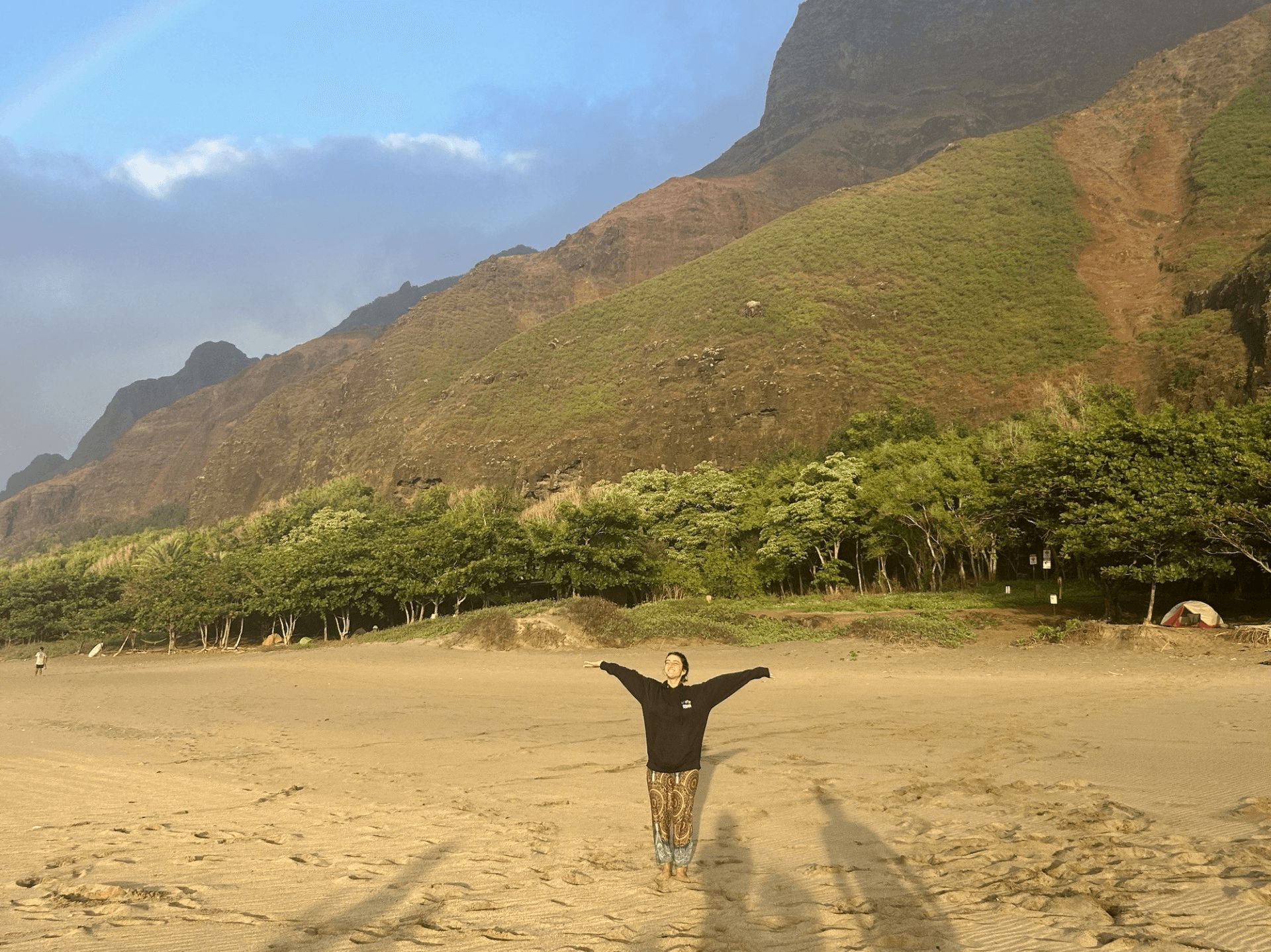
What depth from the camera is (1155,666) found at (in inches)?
695

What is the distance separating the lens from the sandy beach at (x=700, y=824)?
5062 mm

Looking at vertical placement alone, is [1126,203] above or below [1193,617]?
above

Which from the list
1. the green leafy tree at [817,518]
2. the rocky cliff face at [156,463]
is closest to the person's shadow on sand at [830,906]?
the green leafy tree at [817,518]

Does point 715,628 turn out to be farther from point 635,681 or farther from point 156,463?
point 156,463

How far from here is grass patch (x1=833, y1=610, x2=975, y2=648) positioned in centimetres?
2395

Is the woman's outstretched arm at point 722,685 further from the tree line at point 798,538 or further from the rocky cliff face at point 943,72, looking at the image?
the rocky cliff face at point 943,72

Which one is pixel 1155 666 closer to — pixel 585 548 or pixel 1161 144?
pixel 585 548

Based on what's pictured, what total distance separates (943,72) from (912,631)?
625 feet

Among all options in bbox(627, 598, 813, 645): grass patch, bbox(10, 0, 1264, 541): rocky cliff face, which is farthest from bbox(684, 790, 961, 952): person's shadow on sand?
bbox(10, 0, 1264, 541): rocky cliff face

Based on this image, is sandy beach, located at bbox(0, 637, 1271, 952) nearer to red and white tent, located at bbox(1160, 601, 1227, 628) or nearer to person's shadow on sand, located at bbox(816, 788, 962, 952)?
person's shadow on sand, located at bbox(816, 788, 962, 952)

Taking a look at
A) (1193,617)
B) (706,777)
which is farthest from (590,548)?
(706,777)

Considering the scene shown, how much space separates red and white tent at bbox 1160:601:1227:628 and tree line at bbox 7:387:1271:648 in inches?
38.6

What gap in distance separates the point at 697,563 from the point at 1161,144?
87815 mm

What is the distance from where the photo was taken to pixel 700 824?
8328 mm
